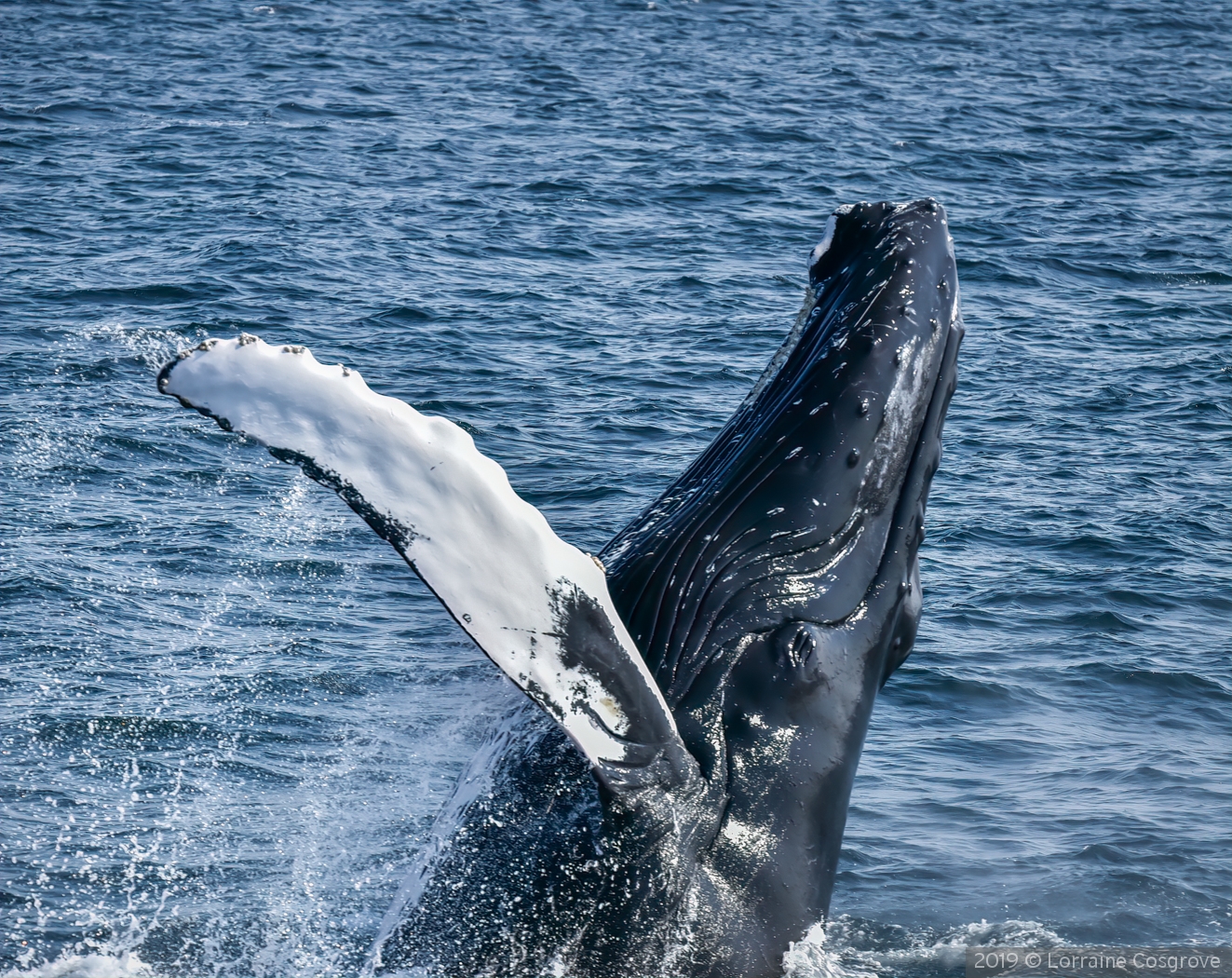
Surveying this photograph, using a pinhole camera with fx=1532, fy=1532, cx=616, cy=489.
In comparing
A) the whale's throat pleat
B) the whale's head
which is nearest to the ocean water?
the whale's head

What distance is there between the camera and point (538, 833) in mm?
6898

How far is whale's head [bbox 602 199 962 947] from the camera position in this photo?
6.98m

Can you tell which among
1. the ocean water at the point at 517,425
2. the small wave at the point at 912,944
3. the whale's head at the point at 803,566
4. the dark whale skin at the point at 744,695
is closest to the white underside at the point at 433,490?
the dark whale skin at the point at 744,695

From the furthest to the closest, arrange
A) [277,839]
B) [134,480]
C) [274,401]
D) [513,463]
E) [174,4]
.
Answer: [174,4] < [513,463] < [134,480] < [277,839] < [274,401]

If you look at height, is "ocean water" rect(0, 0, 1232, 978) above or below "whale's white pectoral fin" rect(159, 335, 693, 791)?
below

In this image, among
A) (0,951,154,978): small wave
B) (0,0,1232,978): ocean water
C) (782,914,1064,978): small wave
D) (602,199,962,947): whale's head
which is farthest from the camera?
(0,0,1232,978): ocean water

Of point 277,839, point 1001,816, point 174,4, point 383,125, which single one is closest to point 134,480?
point 277,839

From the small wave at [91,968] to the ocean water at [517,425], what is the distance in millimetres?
72

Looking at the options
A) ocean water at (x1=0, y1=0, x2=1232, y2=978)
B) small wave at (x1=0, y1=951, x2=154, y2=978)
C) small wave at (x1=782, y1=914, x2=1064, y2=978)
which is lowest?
ocean water at (x1=0, y1=0, x2=1232, y2=978)

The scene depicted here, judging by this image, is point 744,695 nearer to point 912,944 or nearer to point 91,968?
point 912,944

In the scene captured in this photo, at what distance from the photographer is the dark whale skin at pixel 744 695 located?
6723mm

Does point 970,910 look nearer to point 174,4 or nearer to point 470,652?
point 470,652

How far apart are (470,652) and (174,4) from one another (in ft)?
123

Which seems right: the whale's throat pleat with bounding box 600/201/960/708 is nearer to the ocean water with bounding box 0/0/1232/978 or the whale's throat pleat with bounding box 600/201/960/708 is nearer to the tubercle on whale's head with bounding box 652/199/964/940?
the tubercle on whale's head with bounding box 652/199/964/940
